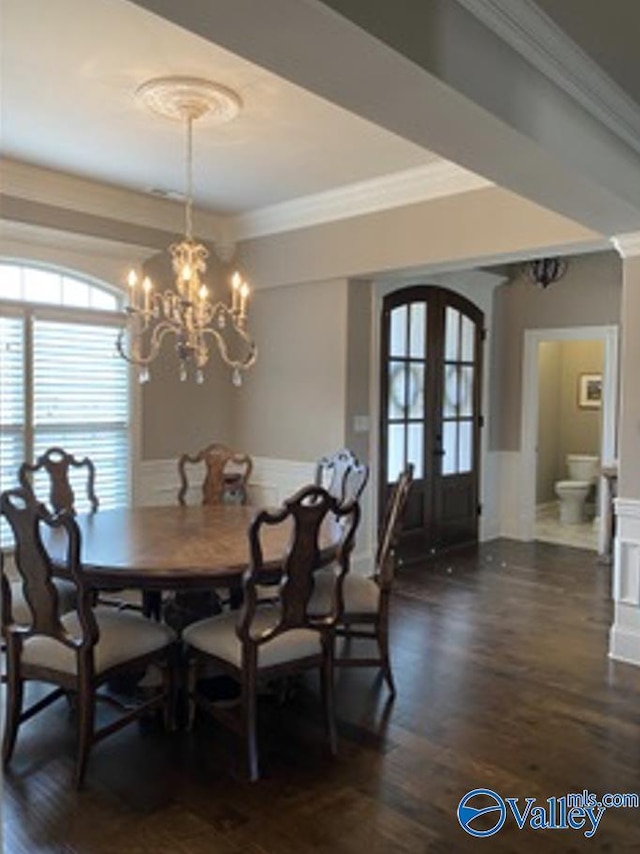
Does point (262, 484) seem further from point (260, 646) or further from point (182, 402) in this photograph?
point (260, 646)

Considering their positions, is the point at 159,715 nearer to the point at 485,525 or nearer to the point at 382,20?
the point at 382,20

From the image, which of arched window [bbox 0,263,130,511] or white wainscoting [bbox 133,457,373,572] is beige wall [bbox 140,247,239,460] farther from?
arched window [bbox 0,263,130,511]

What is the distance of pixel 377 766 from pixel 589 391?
22.3 feet

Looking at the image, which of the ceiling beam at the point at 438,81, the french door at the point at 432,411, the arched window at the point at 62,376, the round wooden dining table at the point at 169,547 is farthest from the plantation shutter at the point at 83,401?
the ceiling beam at the point at 438,81

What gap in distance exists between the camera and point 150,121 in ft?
11.6

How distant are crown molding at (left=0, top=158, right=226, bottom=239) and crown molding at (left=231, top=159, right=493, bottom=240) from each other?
450 mm

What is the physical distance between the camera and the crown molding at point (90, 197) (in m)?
4.35

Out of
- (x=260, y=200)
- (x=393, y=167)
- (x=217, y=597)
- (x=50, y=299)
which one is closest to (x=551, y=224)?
(x=393, y=167)

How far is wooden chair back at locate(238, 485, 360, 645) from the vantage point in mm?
2537

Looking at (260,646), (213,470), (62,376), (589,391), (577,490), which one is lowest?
(260,646)

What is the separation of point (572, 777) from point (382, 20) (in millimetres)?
2640

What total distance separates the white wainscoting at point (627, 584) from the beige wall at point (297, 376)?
2.08 m

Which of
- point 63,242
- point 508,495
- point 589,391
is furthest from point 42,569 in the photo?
point 589,391

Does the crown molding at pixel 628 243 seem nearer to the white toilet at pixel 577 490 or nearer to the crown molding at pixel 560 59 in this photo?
the crown molding at pixel 560 59
